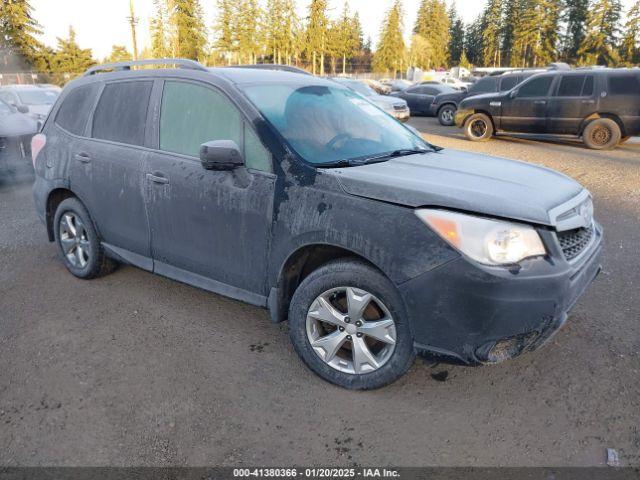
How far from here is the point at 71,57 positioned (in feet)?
214

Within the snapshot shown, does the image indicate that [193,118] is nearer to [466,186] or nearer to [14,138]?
[466,186]

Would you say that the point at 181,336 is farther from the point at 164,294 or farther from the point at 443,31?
the point at 443,31

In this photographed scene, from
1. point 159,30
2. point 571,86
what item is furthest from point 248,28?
point 571,86

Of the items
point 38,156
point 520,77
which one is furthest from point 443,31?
point 38,156

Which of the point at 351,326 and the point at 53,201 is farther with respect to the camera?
the point at 53,201

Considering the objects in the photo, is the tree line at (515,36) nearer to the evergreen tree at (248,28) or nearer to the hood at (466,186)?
the evergreen tree at (248,28)

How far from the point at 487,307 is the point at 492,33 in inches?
3708

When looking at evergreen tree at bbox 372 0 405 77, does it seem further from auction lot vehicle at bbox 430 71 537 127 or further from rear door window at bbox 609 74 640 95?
rear door window at bbox 609 74 640 95

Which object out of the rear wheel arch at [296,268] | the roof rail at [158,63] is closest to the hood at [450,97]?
the roof rail at [158,63]

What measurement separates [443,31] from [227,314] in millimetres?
110113

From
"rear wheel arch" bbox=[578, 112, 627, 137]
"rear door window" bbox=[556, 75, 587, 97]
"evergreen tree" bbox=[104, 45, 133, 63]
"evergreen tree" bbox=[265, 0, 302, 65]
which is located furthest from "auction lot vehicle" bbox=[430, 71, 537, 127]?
"evergreen tree" bbox=[104, 45, 133, 63]

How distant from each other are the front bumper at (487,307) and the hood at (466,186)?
8.9 inches

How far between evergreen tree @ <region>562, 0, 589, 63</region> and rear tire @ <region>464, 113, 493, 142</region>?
67830 millimetres

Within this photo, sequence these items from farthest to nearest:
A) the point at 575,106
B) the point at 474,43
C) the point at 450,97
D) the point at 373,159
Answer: the point at 474,43 < the point at 450,97 < the point at 575,106 < the point at 373,159
